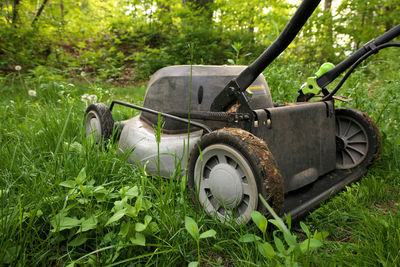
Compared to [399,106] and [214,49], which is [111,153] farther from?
[214,49]

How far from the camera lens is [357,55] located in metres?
Answer: 1.61

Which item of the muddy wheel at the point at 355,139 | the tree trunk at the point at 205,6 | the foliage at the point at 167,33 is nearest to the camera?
the muddy wheel at the point at 355,139

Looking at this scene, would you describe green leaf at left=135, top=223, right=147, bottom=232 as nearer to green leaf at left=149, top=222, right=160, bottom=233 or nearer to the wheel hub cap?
green leaf at left=149, top=222, right=160, bottom=233

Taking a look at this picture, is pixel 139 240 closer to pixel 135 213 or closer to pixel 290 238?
pixel 135 213

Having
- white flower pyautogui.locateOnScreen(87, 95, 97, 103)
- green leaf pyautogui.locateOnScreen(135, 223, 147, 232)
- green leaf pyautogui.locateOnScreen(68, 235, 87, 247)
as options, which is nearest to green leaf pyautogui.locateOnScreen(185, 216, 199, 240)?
green leaf pyautogui.locateOnScreen(135, 223, 147, 232)

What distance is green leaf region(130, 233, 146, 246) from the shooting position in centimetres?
93

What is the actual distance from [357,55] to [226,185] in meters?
1.09

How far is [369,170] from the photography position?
5.85 feet

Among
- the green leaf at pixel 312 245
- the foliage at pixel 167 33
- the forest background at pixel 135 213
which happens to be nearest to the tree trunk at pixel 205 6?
the foliage at pixel 167 33

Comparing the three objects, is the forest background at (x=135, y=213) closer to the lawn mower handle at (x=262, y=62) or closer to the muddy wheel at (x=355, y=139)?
the muddy wheel at (x=355, y=139)

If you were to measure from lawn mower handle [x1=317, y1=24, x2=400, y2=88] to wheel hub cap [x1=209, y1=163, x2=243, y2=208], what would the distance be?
0.94 meters

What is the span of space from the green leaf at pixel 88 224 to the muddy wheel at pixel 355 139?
1455 millimetres

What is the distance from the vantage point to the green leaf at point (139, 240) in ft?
3.04

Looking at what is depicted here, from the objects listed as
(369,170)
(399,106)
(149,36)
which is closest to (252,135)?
(369,170)
